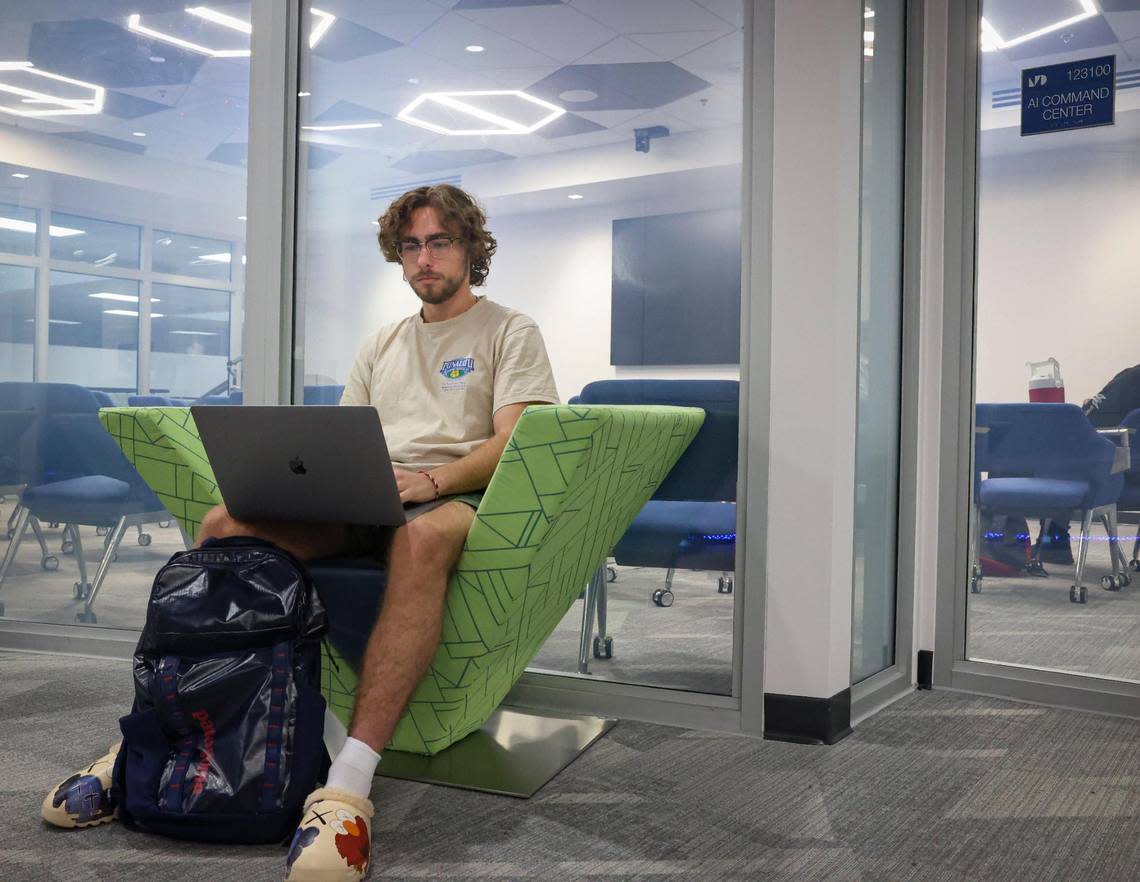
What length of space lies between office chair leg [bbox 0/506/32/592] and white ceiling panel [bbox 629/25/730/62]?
252 cm

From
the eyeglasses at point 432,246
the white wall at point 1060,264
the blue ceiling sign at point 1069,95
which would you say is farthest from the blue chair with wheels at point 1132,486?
the eyeglasses at point 432,246

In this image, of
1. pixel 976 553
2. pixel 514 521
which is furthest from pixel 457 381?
pixel 976 553

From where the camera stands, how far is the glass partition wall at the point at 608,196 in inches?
98.7

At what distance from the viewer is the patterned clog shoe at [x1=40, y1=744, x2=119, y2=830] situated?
1775 millimetres

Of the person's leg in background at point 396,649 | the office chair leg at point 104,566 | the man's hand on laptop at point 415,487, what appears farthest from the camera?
the office chair leg at point 104,566

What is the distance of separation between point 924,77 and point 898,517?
4.15 feet

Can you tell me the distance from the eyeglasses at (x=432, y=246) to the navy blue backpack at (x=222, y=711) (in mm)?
896

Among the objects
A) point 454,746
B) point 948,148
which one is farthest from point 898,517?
point 454,746

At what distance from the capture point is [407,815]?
74.2 inches

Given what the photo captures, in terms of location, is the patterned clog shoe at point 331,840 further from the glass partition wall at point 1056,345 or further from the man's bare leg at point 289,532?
the glass partition wall at point 1056,345

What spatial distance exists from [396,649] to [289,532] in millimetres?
390

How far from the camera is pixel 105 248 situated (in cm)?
339

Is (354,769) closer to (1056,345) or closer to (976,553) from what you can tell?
(976,553)

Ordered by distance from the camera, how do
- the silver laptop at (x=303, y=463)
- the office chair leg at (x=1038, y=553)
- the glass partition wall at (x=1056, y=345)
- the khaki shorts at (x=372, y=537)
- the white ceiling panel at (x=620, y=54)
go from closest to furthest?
the silver laptop at (x=303, y=463) < the khaki shorts at (x=372, y=537) < the white ceiling panel at (x=620, y=54) < the glass partition wall at (x=1056, y=345) < the office chair leg at (x=1038, y=553)
